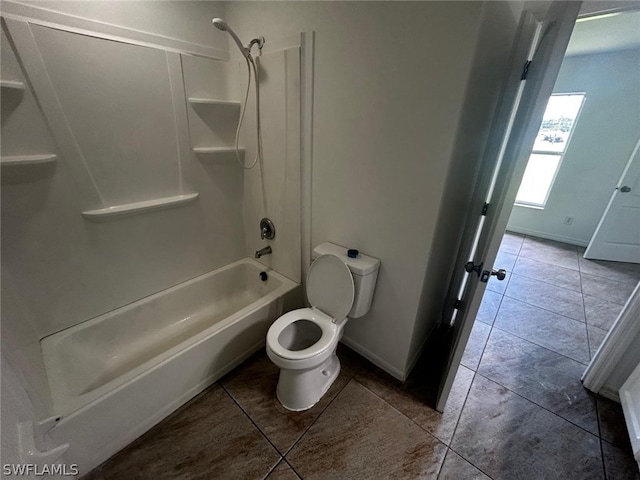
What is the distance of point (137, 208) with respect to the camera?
1552mm

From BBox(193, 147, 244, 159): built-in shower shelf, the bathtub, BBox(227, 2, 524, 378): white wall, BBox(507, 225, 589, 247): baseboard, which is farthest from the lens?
BBox(507, 225, 589, 247): baseboard

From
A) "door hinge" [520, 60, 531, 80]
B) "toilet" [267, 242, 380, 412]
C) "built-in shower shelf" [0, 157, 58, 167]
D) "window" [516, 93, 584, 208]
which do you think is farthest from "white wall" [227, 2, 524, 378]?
"window" [516, 93, 584, 208]

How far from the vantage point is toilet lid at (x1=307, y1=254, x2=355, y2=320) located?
4.65 ft

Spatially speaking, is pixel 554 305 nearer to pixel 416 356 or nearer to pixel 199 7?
pixel 416 356

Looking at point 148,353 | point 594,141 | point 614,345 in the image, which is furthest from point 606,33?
point 148,353

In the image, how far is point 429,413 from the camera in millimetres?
1380

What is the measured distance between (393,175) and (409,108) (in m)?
0.29

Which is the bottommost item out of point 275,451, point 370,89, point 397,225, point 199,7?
point 275,451

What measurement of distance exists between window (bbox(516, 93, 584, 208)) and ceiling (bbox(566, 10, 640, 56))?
55 centimetres

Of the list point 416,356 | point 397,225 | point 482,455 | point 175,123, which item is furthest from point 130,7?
point 482,455

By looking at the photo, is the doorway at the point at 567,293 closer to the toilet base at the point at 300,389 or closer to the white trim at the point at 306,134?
the toilet base at the point at 300,389

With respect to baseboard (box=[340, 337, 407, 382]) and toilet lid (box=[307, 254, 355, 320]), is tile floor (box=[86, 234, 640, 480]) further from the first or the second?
toilet lid (box=[307, 254, 355, 320])

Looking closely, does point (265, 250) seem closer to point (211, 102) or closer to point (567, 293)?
point (211, 102)

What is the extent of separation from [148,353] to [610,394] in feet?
9.26
